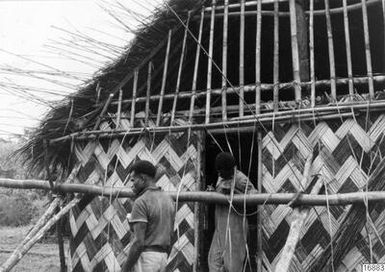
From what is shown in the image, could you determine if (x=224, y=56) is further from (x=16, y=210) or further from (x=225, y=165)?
(x=16, y=210)

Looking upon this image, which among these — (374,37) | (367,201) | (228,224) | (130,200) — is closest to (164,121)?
(130,200)

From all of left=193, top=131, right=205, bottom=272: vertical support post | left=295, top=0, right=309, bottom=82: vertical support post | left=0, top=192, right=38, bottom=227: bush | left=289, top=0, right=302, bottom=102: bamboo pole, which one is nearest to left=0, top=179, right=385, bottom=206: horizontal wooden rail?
left=193, top=131, right=205, bottom=272: vertical support post

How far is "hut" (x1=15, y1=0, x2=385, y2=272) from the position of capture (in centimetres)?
360

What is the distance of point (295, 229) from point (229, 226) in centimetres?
74

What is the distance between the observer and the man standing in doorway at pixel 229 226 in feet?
12.1

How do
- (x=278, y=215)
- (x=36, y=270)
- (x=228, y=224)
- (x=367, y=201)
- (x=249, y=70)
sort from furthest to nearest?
(x=36, y=270), (x=249, y=70), (x=278, y=215), (x=228, y=224), (x=367, y=201)

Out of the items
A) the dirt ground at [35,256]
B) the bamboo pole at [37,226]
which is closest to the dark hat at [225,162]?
the bamboo pole at [37,226]

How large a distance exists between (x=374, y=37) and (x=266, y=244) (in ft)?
9.16

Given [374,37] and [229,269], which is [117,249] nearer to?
[229,269]

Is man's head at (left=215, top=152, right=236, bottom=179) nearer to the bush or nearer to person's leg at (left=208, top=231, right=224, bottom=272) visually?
person's leg at (left=208, top=231, right=224, bottom=272)

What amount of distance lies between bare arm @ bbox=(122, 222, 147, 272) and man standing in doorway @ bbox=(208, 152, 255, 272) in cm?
76

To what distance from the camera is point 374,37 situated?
16.7ft

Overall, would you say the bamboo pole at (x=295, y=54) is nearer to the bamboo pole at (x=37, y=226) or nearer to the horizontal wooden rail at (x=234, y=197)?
the horizontal wooden rail at (x=234, y=197)

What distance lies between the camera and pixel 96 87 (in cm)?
482
